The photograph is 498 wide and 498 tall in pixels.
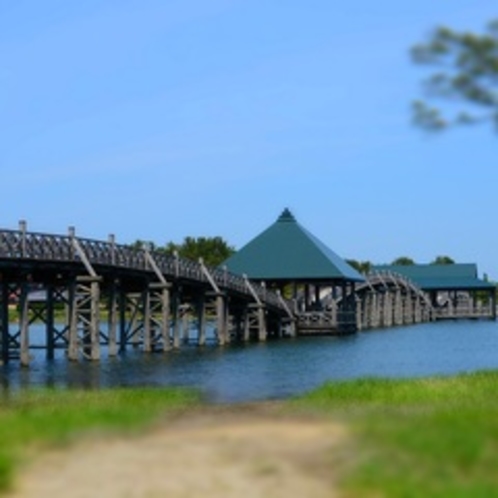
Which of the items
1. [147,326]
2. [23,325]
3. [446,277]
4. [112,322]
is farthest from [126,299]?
[446,277]

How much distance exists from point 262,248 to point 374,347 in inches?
808

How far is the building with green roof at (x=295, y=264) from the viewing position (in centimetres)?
7438

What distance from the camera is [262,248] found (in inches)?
3105

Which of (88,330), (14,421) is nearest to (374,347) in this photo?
(88,330)

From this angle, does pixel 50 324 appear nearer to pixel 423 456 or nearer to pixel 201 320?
pixel 201 320

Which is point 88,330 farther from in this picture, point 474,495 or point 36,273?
point 474,495

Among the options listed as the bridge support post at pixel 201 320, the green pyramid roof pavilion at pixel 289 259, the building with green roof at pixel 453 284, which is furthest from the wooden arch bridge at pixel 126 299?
the building with green roof at pixel 453 284

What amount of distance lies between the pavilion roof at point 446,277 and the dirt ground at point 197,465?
112m

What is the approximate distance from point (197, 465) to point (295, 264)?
2581 inches

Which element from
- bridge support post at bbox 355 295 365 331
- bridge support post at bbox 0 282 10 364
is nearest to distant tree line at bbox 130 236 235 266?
bridge support post at bbox 355 295 365 331

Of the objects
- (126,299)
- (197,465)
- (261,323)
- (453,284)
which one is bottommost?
(197,465)

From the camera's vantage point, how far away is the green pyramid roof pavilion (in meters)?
74.6

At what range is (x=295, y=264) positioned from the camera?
7544cm

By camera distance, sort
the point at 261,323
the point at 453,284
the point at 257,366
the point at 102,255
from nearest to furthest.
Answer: the point at 257,366 → the point at 102,255 → the point at 261,323 → the point at 453,284
